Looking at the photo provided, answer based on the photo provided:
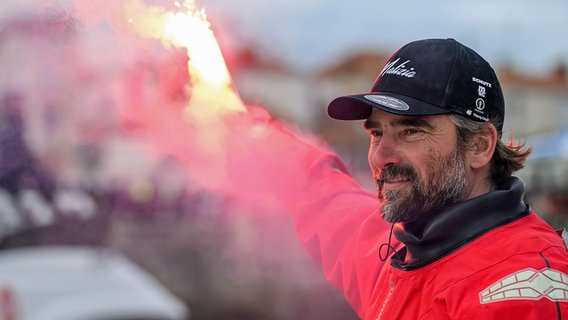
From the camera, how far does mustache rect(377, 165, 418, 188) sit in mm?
1789

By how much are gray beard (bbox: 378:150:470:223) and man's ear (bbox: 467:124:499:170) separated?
1.5 inches

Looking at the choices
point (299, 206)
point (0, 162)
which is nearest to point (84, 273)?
point (0, 162)

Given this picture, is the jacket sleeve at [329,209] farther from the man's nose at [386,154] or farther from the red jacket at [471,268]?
the man's nose at [386,154]

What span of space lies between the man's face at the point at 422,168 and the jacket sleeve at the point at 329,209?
1.15 feet

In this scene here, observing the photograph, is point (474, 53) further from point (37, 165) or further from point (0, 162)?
point (37, 165)

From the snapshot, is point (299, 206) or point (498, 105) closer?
point (498, 105)

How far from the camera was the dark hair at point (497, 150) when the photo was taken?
177 cm

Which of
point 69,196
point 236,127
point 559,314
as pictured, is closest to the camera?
point 559,314

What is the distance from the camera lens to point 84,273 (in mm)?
6773

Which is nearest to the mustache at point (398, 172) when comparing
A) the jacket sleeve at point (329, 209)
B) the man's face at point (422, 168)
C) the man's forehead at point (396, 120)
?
the man's face at point (422, 168)

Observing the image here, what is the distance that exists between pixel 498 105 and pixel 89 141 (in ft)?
23.9

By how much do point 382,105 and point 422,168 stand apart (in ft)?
0.68

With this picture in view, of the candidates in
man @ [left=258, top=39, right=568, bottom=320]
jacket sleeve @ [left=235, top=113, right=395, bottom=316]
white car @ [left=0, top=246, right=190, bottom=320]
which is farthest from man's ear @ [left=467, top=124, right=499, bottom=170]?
white car @ [left=0, top=246, right=190, bottom=320]

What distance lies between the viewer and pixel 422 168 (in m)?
1.78
